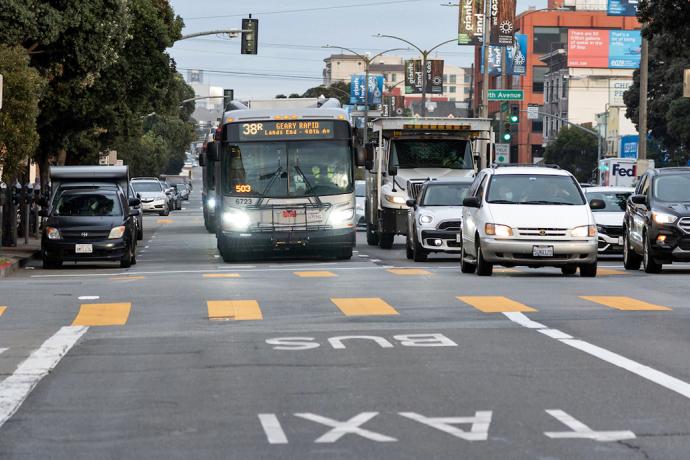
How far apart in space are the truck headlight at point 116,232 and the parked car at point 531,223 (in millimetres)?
8710

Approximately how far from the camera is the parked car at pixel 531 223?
23375mm

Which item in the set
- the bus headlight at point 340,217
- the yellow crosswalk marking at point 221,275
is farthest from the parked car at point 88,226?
the yellow crosswalk marking at point 221,275

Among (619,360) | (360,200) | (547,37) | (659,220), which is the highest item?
(547,37)

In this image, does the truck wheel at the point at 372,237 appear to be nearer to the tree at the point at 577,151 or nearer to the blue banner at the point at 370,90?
the blue banner at the point at 370,90

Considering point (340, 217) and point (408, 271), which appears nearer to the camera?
point (408, 271)

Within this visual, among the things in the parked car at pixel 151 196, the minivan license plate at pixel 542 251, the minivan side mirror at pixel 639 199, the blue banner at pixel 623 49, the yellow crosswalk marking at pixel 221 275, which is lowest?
the parked car at pixel 151 196

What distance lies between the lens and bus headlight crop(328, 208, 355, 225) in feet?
100

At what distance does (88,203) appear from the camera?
31500mm

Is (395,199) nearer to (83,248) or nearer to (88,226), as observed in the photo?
(88,226)

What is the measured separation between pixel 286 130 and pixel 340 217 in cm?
212

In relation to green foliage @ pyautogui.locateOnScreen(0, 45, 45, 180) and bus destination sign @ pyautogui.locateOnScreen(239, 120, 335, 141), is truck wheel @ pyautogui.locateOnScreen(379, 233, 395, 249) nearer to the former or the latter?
bus destination sign @ pyautogui.locateOnScreen(239, 120, 335, 141)

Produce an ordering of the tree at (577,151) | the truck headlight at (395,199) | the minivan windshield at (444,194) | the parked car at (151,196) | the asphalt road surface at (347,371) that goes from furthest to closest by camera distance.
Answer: the tree at (577,151), the parked car at (151,196), the truck headlight at (395,199), the minivan windshield at (444,194), the asphalt road surface at (347,371)

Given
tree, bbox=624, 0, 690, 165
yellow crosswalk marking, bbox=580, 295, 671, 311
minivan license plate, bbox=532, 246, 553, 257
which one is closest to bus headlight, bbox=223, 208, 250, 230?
minivan license plate, bbox=532, 246, 553, 257

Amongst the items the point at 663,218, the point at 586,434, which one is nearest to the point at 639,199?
the point at 663,218
